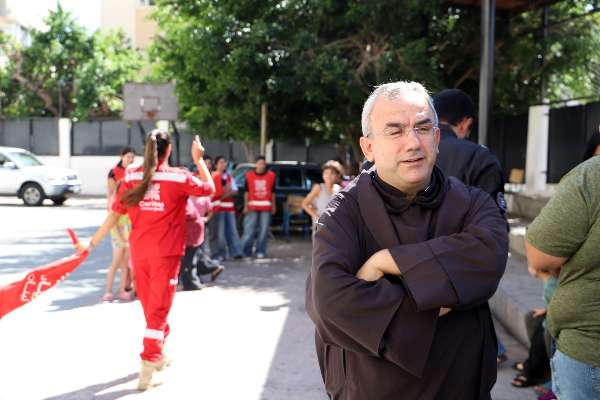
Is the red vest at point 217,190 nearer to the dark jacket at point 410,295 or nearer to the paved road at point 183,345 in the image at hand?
the paved road at point 183,345

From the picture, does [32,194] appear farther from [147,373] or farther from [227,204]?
[147,373]

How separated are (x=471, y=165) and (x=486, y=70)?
603cm

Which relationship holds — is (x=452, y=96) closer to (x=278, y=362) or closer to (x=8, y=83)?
(x=278, y=362)

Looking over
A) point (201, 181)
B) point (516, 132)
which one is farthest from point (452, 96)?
point (516, 132)

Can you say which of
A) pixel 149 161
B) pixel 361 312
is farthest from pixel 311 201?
pixel 361 312

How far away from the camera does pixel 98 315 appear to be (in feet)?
23.6

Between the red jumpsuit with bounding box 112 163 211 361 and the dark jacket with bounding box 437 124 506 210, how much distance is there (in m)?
2.00

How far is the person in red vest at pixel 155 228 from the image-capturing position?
16.0 ft

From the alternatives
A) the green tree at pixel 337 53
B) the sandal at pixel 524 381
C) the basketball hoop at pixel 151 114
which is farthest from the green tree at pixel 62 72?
the sandal at pixel 524 381

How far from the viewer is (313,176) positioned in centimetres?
1603

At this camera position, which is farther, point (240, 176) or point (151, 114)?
point (151, 114)

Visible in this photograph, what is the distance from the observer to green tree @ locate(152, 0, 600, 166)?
42.5ft

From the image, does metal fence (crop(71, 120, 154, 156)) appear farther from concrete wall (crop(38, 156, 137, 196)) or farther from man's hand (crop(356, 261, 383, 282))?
man's hand (crop(356, 261, 383, 282))

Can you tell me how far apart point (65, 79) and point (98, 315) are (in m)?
27.9
